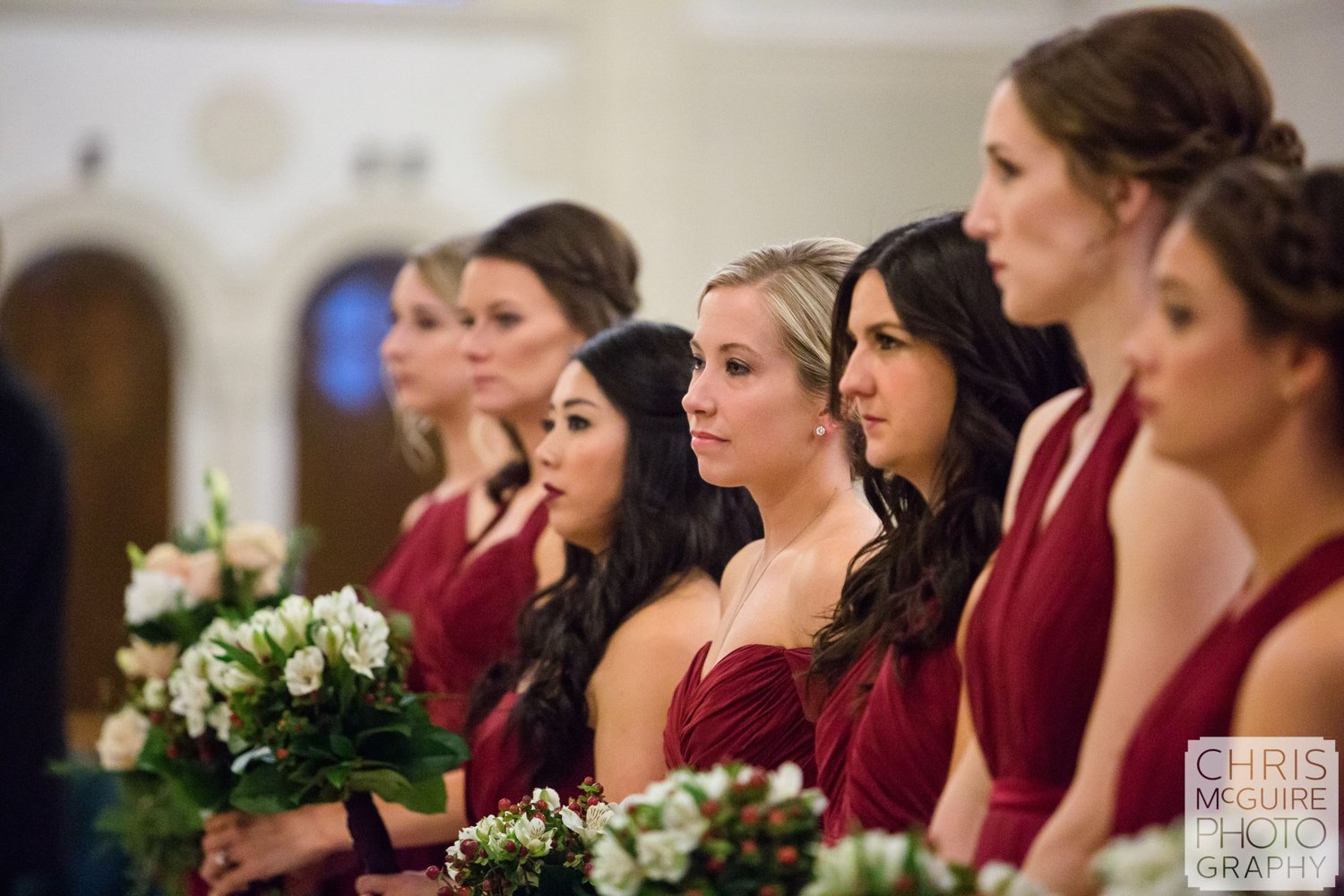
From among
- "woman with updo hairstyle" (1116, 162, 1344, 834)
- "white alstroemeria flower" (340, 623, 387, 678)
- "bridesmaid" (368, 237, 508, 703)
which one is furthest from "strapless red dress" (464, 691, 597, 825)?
"woman with updo hairstyle" (1116, 162, 1344, 834)

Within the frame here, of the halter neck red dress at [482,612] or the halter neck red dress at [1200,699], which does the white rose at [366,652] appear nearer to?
the halter neck red dress at [482,612]

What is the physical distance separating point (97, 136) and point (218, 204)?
1.02 metres

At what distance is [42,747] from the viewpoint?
358 centimetres

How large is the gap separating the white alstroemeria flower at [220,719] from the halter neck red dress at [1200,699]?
216 centimetres

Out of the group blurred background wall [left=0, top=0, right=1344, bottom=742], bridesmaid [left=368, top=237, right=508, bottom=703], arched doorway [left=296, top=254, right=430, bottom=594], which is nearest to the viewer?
bridesmaid [left=368, top=237, right=508, bottom=703]

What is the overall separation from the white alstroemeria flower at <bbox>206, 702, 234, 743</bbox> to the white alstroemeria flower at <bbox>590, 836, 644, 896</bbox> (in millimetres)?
1570

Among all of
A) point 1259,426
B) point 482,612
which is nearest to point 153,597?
point 482,612

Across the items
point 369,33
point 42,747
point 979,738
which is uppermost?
point 369,33

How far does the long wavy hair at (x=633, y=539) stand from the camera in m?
3.53

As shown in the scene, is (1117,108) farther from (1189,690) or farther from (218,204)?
(218,204)

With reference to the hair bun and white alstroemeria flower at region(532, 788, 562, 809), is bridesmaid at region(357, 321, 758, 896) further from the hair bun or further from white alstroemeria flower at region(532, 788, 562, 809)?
the hair bun

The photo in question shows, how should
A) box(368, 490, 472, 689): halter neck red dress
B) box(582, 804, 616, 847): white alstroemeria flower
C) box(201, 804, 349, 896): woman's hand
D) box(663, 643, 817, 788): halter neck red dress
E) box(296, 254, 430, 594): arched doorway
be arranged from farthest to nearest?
box(296, 254, 430, 594): arched doorway, box(368, 490, 472, 689): halter neck red dress, box(201, 804, 349, 896): woman's hand, box(663, 643, 817, 788): halter neck red dress, box(582, 804, 616, 847): white alstroemeria flower

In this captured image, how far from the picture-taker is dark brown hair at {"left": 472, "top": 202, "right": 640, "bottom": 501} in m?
4.57

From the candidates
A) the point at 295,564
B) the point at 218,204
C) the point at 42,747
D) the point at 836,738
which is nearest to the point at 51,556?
the point at 42,747
